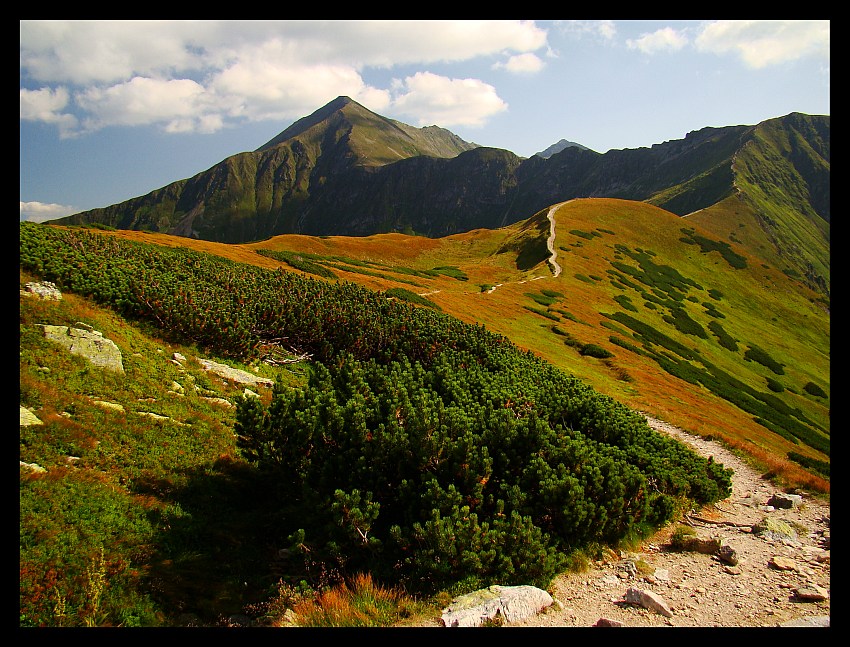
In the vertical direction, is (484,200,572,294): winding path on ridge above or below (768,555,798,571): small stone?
above

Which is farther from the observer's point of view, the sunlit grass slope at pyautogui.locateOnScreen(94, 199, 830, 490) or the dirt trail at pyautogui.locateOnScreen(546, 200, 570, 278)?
the dirt trail at pyautogui.locateOnScreen(546, 200, 570, 278)

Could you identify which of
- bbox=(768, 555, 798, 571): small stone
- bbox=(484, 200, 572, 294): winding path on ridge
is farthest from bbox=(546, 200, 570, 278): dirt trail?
bbox=(768, 555, 798, 571): small stone

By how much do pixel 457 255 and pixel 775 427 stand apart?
65743 mm

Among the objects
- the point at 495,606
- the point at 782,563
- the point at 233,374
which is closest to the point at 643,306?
the point at 782,563

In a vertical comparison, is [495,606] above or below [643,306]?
below

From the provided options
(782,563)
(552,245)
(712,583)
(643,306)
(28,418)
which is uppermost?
(552,245)

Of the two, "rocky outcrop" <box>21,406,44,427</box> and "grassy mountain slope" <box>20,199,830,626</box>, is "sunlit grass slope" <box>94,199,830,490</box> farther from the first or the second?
"rocky outcrop" <box>21,406,44,427</box>

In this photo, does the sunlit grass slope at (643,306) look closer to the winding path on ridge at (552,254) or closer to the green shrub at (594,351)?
the green shrub at (594,351)

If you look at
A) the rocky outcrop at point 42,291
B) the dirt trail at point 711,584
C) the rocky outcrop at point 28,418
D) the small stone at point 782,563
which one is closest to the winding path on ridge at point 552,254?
the rocky outcrop at point 42,291

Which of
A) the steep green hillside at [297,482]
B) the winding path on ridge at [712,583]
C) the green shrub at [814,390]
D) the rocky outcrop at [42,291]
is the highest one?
the rocky outcrop at [42,291]

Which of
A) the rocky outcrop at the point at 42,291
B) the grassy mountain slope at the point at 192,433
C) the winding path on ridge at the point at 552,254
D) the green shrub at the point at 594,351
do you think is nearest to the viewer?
the grassy mountain slope at the point at 192,433

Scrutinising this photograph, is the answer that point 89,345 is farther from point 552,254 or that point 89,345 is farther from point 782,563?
point 552,254

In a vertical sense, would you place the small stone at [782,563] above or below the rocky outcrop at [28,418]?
below
